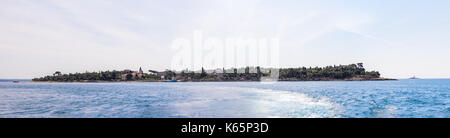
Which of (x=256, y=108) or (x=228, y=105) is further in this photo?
(x=228, y=105)

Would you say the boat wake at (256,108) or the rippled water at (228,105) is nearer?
the boat wake at (256,108)

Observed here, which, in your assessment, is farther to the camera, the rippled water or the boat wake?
the rippled water
